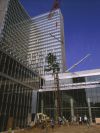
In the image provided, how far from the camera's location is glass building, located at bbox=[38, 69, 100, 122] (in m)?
39.1

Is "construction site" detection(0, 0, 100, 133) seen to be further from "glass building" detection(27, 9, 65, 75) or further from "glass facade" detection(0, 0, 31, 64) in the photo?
"glass building" detection(27, 9, 65, 75)

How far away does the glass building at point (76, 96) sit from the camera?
39.1 m

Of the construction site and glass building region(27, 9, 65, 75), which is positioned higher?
glass building region(27, 9, 65, 75)

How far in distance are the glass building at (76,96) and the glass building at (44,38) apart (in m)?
67.7

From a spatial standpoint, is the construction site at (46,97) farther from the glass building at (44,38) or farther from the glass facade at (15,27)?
the glass building at (44,38)

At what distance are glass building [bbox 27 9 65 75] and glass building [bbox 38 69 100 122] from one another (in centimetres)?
6767

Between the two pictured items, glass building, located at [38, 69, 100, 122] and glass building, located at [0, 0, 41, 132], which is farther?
glass building, located at [38, 69, 100, 122]

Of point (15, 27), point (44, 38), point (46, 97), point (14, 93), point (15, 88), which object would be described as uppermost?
point (44, 38)

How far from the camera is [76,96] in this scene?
136ft

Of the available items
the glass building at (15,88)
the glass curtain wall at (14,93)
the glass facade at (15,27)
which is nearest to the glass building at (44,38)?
the glass facade at (15,27)

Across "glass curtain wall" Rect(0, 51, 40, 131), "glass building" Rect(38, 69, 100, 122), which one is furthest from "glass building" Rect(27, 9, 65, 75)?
"glass curtain wall" Rect(0, 51, 40, 131)

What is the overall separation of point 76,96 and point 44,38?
93.6 m

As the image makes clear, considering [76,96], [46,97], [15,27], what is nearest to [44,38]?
[15,27]

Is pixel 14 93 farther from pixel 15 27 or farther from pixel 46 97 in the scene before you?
pixel 15 27
